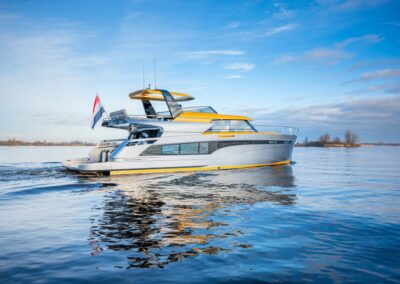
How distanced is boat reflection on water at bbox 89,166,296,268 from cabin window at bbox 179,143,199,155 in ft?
18.8

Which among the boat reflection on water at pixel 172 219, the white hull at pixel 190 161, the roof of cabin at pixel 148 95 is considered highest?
the roof of cabin at pixel 148 95

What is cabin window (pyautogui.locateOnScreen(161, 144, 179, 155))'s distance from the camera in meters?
18.2

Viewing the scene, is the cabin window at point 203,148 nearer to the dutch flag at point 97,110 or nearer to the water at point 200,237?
the dutch flag at point 97,110

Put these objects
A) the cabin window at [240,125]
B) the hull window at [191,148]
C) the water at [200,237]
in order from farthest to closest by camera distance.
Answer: the cabin window at [240,125], the hull window at [191,148], the water at [200,237]

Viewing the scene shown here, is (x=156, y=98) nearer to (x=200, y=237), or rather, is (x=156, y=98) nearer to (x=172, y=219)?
(x=172, y=219)

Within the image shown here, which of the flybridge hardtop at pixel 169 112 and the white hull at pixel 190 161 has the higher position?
the flybridge hardtop at pixel 169 112

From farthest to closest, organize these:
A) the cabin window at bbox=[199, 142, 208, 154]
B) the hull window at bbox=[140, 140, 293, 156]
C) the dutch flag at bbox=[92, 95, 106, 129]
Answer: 1. the cabin window at bbox=[199, 142, 208, 154]
2. the dutch flag at bbox=[92, 95, 106, 129]
3. the hull window at bbox=[140, 140, 293, 156]

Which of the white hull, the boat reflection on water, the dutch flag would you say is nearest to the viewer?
the boat reflection on water

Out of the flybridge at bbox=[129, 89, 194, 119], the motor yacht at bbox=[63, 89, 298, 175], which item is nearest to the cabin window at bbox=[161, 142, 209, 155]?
the motor yacht at bbox=[63, 89, 298, 175]

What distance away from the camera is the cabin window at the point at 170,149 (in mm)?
18203

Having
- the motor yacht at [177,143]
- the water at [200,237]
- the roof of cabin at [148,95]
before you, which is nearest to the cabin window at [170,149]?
the motor yacht at [177,143]

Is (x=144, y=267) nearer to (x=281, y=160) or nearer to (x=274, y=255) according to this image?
(x=274, y=255)

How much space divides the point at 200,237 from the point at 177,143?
42.0 feet

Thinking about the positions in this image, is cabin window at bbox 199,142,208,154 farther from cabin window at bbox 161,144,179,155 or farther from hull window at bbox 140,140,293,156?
cabin window at bbox 161,144,179,155
